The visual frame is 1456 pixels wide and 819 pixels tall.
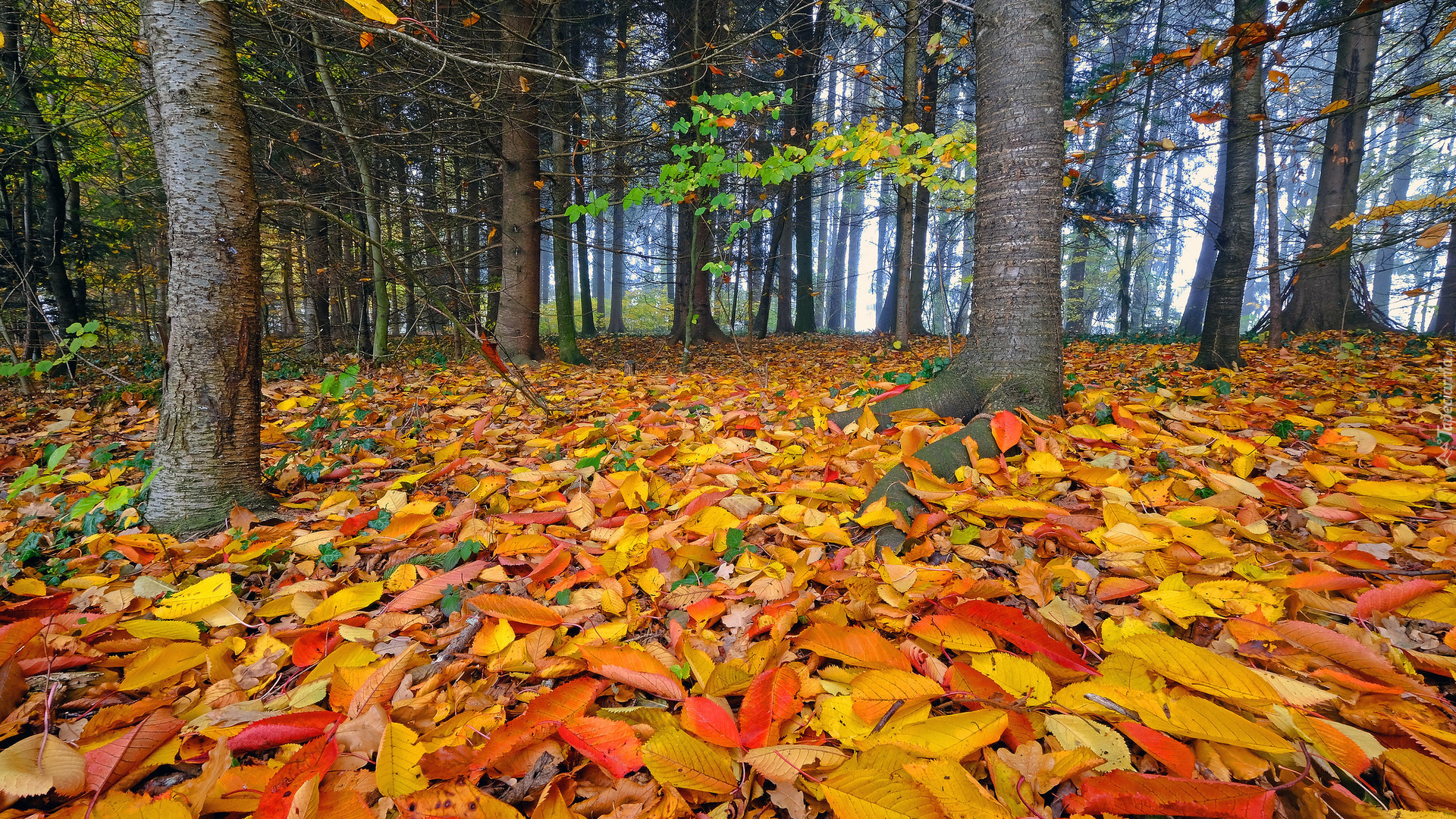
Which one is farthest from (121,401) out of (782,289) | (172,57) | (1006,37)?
(782,289)

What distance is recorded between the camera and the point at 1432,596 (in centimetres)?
109

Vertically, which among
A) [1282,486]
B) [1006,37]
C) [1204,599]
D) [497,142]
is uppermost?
[497,142]

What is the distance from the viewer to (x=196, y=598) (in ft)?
4.65

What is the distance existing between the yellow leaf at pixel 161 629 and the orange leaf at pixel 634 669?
0.99 meters

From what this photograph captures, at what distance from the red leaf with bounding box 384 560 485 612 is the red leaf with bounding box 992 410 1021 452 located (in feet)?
6.02

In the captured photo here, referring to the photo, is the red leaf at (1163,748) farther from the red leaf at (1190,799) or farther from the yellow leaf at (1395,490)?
the yellow leaf at (1395,490)

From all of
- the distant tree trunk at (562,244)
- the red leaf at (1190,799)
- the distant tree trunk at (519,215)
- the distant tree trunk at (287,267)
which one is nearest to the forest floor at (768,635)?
Result: the red leaf at (1190,799)

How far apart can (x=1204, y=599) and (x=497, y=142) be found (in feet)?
21.5

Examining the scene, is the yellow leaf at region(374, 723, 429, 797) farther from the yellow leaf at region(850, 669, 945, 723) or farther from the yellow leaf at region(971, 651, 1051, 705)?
the yellow leaf at region(971, 651, 1051, 705)

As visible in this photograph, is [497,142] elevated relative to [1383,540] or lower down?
elevated

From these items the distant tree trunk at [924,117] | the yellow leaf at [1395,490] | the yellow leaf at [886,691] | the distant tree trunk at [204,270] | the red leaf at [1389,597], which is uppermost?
the distant tree trunk at [924,117]

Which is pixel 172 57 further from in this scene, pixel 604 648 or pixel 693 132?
pixel 693 132

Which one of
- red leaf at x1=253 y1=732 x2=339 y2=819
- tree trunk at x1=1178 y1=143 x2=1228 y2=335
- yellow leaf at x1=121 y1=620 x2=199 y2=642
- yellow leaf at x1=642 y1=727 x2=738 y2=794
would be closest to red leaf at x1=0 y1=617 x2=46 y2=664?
yellow leaf at x1=121 y1=620 x2=199 y2=642

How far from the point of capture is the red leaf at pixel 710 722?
37.0 inches
